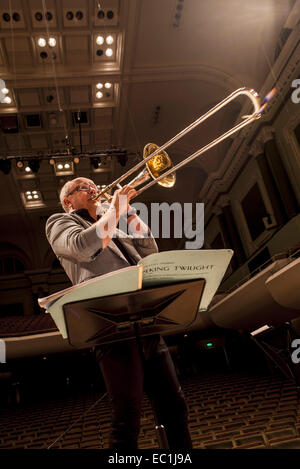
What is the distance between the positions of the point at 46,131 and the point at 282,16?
271 inches

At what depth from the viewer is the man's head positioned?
1824mm

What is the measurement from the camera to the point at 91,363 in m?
15.9

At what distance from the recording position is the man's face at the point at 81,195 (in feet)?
5.98

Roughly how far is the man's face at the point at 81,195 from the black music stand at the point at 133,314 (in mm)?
717

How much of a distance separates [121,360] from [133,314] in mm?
221

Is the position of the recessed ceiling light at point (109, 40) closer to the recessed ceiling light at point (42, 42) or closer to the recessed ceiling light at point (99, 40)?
the recessed ceiling light at point (99, 40)

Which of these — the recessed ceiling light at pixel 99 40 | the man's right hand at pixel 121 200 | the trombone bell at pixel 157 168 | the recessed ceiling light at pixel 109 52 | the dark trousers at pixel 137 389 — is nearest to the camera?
the dark trousers at pixel 137 389

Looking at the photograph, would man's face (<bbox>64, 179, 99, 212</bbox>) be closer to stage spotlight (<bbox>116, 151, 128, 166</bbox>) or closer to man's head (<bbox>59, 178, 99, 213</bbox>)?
man's head (<bbox>59, 178, 99, 213</bbox>)

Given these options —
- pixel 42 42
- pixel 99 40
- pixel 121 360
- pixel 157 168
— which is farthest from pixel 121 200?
pixel 42 42

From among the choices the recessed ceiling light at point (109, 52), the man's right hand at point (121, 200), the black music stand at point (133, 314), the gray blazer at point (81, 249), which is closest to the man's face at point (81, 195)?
the gray blazer at point (81, 249)

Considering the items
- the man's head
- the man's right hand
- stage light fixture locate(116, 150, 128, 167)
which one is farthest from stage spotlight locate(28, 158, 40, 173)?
the man's right hand

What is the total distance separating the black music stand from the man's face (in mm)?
717

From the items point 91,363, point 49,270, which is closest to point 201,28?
point 49,270

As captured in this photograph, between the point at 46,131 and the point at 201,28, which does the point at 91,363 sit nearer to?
the point at 46,131
